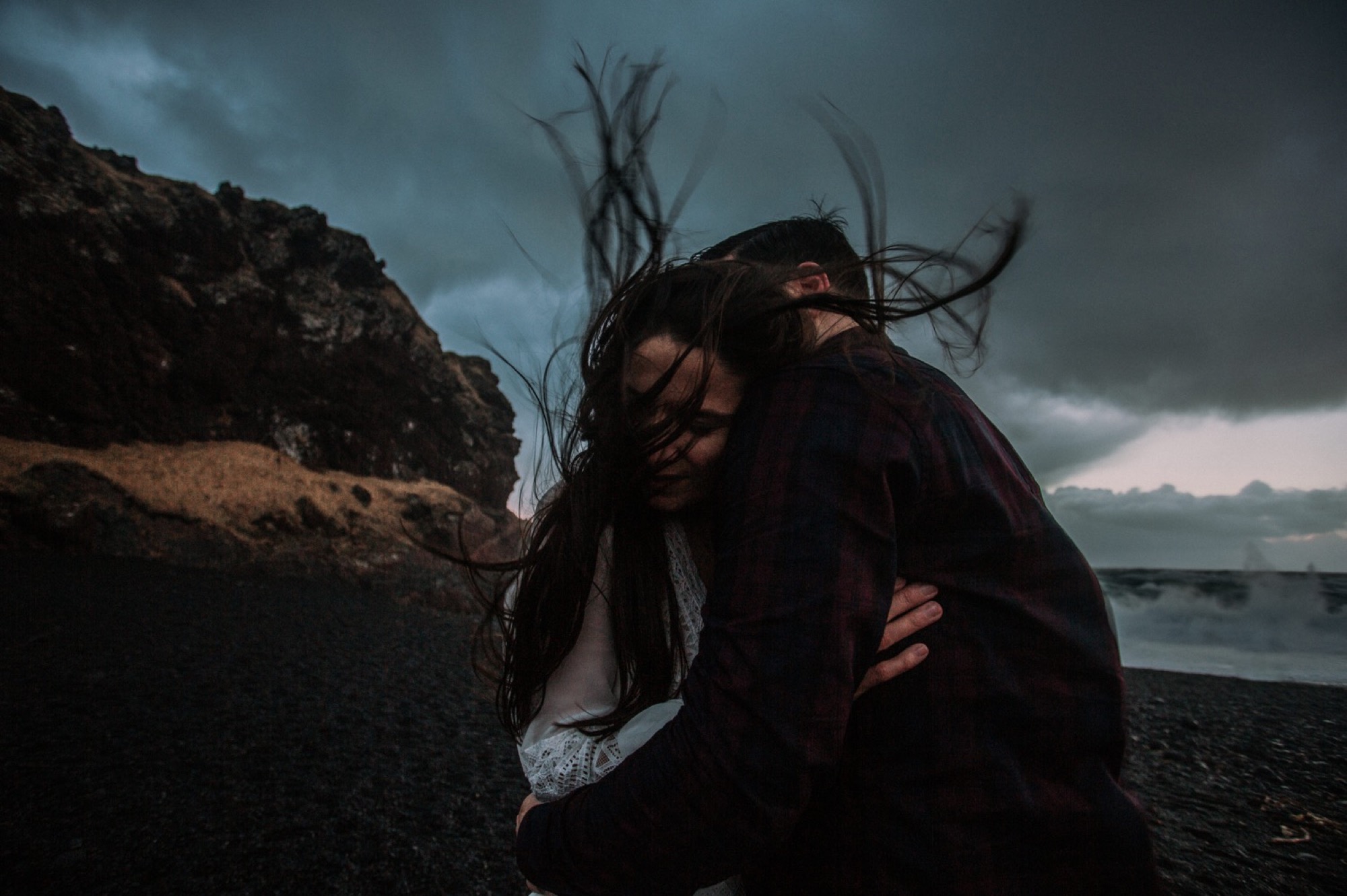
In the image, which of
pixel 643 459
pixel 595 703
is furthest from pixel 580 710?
pixel 643 459

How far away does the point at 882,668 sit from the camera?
A: 2.79 ft

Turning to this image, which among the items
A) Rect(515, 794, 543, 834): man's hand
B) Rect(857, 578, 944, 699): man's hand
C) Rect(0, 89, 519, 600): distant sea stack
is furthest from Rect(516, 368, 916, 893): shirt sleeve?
Rect(0, 89, 519, 600): distant sea stack

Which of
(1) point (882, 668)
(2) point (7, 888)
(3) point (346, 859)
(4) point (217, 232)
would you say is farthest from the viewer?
(4) point (217, 232)

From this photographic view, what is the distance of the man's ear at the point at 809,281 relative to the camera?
1.12 m

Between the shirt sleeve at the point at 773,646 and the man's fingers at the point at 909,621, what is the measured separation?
96 millimetres

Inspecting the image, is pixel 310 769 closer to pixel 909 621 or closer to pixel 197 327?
pixel 909 621

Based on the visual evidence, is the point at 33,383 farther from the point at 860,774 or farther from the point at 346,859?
the point at 860,774

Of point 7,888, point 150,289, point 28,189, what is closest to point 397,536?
point 150,289

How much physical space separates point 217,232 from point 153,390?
330 inches

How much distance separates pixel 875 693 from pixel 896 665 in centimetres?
7

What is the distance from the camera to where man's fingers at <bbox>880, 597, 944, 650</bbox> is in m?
0.83

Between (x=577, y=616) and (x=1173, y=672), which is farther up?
(x=577, y=616)

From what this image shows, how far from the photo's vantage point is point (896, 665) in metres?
0.85

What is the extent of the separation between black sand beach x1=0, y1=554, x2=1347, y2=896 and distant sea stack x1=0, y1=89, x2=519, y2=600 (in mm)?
5183
